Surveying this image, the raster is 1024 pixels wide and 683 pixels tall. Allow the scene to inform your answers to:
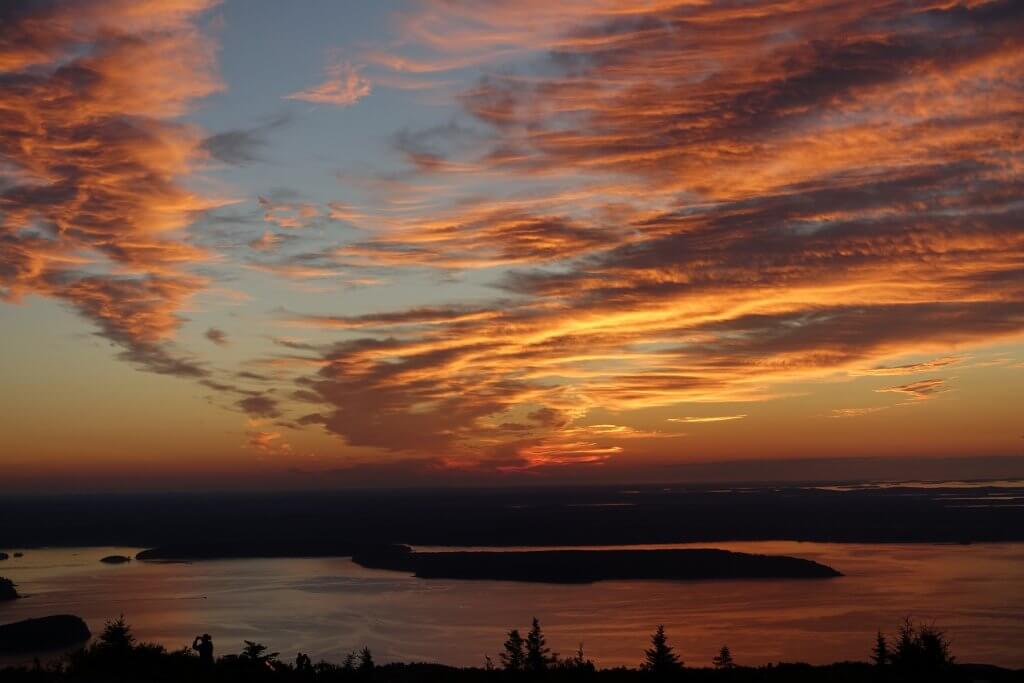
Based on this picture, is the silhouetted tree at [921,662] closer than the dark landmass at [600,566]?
Yes

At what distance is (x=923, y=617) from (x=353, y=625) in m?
58.8

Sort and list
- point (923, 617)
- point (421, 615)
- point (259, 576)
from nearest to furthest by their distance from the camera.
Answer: point (923, 617) < point (421, 615) < point (259, 576)

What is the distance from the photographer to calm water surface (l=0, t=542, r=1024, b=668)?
3447 inches

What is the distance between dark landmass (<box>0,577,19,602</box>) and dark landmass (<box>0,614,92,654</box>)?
29029mm

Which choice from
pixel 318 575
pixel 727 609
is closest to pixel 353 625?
pixel 727 609

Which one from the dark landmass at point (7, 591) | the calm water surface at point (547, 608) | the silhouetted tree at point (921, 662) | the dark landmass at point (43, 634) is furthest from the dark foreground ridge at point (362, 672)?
the dark landmass at point (7, 591)

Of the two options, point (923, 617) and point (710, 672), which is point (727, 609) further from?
point (710, 672)

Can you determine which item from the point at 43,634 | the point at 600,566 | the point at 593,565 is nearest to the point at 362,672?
the point at 43,634

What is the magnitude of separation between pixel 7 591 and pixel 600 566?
8458 centimetres

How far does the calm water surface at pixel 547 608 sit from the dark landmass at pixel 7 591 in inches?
110

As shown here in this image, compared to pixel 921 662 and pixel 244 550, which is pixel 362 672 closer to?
pixel 921 662

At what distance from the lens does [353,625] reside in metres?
101

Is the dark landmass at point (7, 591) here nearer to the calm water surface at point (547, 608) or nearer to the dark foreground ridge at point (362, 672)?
the calm water surface at point (547, 608)

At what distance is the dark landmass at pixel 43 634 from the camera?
85.8 metres
